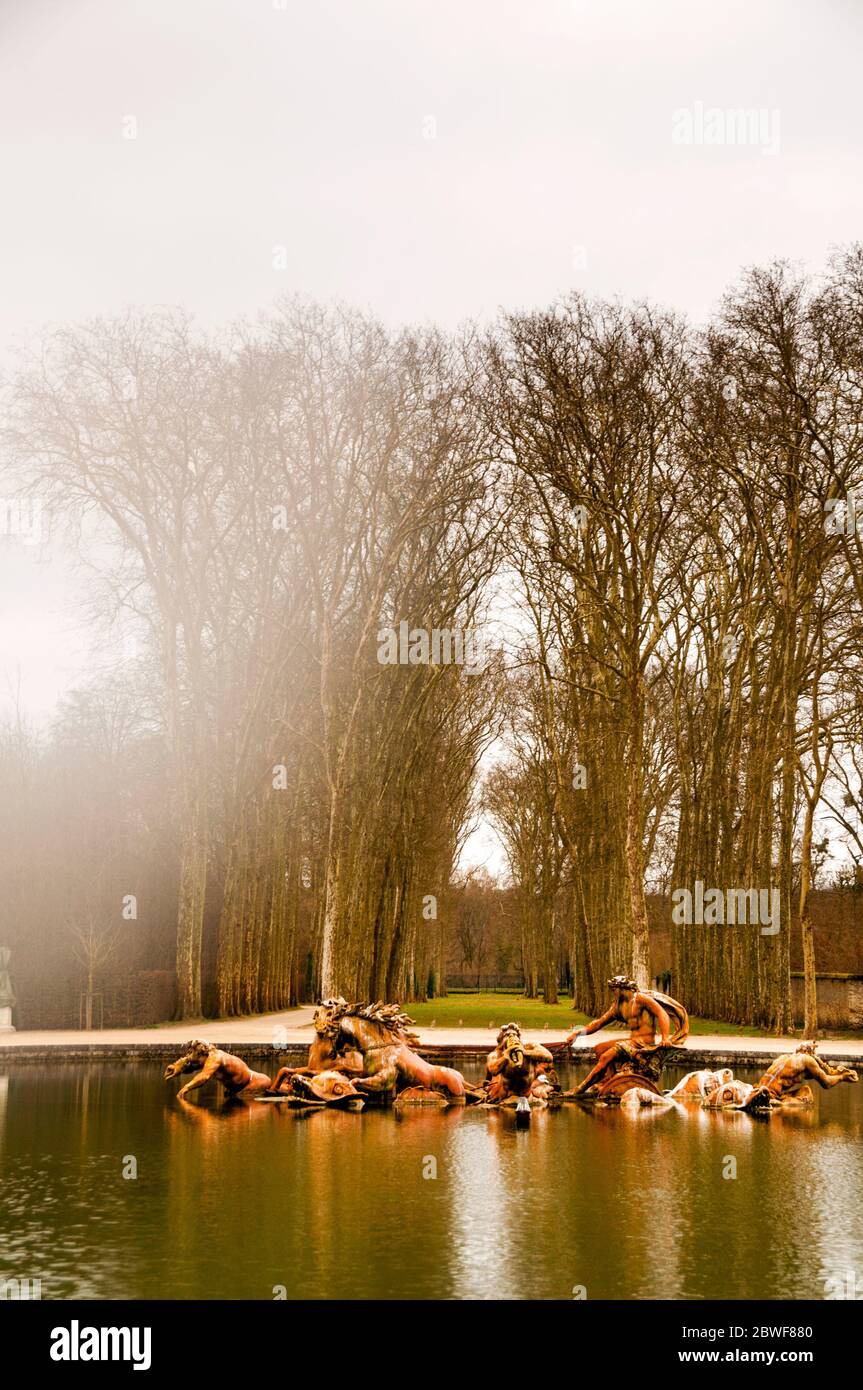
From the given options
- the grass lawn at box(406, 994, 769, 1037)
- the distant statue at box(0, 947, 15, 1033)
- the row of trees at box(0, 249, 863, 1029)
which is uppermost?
the row of trees at box(0, 249, 863, 1029)

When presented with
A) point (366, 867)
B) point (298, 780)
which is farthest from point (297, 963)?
point (366, 867)

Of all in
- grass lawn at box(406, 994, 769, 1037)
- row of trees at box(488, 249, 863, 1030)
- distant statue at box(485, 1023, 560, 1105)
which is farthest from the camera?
grass lawn at box(406, 994, 769, 1037)

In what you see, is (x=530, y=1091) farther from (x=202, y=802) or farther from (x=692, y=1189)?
(x=202, y=802)

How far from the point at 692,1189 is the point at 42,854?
2836 centimetres

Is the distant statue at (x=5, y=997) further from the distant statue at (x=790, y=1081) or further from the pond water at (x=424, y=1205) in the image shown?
the distant statue at (x=790, y=1081)

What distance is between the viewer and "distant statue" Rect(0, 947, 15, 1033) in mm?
29641

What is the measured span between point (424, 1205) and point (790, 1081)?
28.6 ft

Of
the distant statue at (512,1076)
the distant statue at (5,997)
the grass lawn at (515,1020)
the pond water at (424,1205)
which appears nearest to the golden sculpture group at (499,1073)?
the distant statue at (512,1076)

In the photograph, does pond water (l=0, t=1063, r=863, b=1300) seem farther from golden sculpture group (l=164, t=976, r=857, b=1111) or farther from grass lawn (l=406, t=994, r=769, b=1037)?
grass lawn (l=406, t=994, r=769, b=1037)

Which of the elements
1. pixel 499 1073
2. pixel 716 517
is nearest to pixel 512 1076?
pixel 499 1073

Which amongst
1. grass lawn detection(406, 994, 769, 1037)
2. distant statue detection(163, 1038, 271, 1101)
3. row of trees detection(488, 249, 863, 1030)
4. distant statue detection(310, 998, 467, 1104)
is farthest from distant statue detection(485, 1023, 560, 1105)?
grass lawn detection(406, 994, 769, 1037)

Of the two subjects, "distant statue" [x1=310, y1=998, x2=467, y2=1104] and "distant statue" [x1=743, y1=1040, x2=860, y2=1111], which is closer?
"distant statue" [x1=310, y1=998, x2=467, y2=1104]

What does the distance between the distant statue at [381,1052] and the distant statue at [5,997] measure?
14.8 metres

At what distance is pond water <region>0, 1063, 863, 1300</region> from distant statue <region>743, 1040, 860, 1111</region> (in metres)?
1.07
